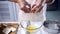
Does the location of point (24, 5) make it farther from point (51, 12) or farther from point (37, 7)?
point (51, 12)

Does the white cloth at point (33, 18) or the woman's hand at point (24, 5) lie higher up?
the woman's hand at point (24, 5)

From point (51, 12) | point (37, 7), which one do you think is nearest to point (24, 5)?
point (37, 7)

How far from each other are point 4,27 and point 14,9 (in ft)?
0.53

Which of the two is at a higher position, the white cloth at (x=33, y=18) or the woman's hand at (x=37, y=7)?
the woman's hand at (x=37, y=7)

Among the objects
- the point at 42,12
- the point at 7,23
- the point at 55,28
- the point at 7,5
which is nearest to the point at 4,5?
the point at 7,5

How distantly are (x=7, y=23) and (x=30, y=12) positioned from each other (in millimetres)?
209

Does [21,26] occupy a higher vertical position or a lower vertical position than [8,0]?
lower

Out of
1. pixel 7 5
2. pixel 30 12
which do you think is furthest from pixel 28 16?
pixel 7 5

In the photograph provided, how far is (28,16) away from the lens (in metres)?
0.92

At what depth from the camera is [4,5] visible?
0.89 meters

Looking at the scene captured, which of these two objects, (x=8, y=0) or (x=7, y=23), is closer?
(x=8, y=0)

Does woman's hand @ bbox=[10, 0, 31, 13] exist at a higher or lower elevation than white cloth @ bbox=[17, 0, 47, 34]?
higher

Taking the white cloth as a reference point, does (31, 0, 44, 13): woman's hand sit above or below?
above

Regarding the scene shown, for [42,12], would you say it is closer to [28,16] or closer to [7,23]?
[28,16]
